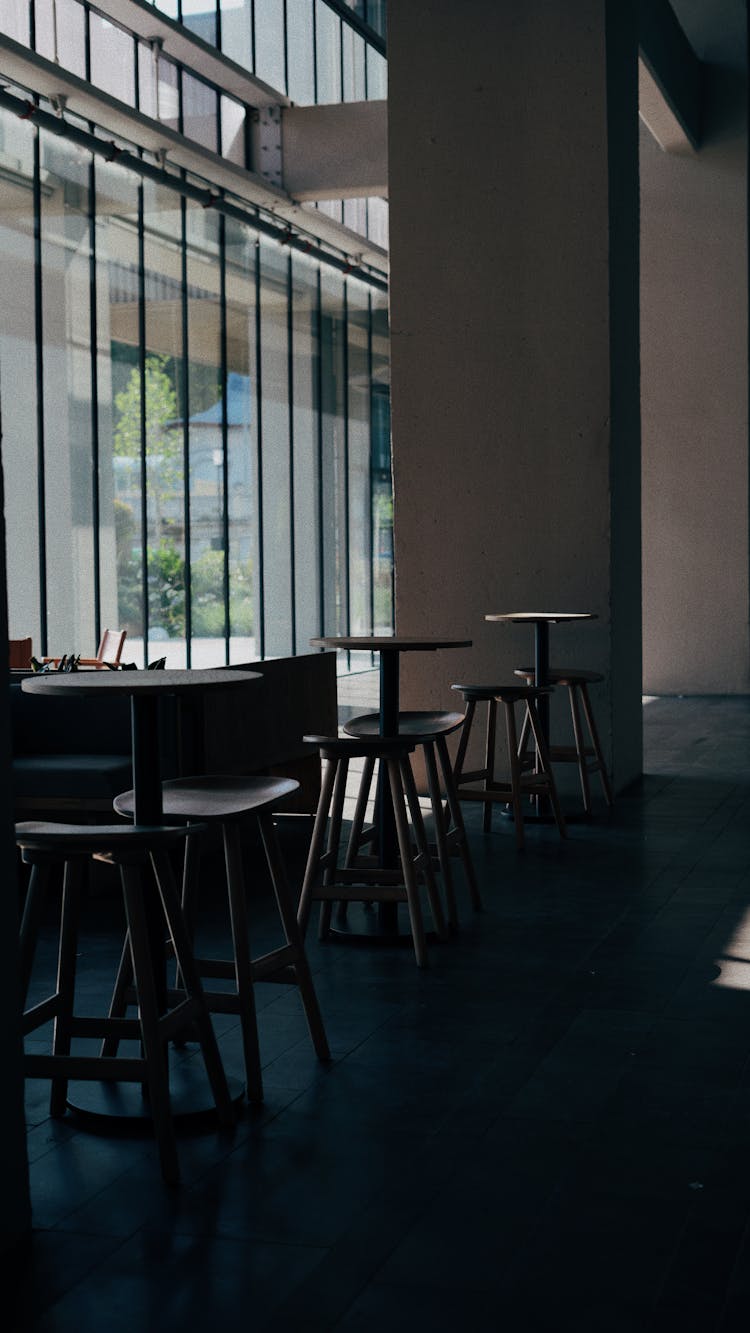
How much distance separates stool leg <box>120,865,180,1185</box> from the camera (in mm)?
2619

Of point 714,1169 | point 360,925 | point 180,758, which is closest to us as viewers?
point 714,1169

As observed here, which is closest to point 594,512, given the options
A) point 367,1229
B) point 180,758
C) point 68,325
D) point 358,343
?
point 180,758

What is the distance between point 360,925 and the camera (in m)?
4.57

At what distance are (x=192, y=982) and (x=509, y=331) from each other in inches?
191

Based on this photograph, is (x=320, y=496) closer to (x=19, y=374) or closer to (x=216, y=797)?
(x=19, y=374)

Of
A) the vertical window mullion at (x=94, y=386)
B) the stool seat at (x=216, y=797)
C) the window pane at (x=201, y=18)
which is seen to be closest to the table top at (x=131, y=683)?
the stool seat at (x=216, y=797)

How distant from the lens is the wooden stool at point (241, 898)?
3.01 metres

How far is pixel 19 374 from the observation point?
8984 mm

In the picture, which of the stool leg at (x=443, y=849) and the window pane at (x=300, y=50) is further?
the window pane at (x=300, y=50)

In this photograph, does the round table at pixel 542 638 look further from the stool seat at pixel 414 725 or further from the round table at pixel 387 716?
the round table at pixel 387 716

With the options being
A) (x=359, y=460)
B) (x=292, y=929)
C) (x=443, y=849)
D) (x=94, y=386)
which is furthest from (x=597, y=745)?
(x=359, y=460)

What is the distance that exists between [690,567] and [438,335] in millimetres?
5926

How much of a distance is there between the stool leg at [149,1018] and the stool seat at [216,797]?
35 centimetres

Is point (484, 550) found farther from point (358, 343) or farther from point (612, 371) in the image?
point (358, 343)
